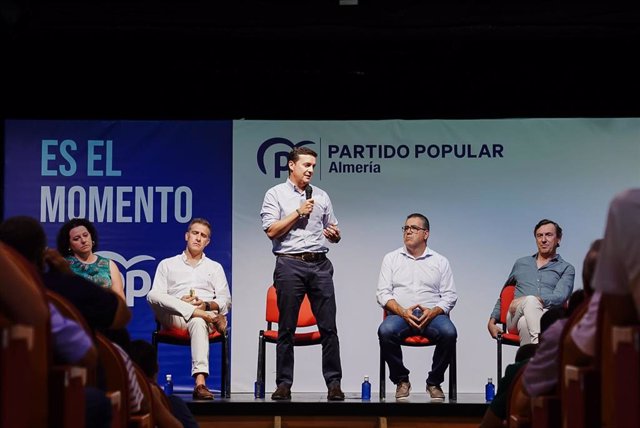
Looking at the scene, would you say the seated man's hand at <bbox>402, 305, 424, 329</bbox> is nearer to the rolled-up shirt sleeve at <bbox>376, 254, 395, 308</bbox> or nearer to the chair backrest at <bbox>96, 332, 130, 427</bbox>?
the rolled-up shirt sleeve at <bbox>376, 254, 395, 308</bbox>

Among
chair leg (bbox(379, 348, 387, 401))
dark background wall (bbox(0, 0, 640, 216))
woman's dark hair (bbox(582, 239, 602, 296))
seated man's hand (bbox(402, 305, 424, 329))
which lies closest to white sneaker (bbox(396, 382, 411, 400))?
chair leg (bbox(379, 348, 387, 401))

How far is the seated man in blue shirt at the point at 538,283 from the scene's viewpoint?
723 centimetres

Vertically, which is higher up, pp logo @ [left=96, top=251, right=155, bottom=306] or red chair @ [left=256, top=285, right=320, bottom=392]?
pp logo @ [left=96, top=251, right=155, bottom=306]

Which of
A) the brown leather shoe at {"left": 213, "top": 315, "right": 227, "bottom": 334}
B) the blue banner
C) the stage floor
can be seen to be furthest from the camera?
the blue banner

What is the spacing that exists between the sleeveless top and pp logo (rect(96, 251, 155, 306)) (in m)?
0.54

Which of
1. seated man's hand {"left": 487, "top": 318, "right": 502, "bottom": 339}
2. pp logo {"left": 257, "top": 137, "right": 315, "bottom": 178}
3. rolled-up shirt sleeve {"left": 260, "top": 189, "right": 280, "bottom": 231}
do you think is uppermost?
pp logo {"left": 257, "top": 137, "right": 315, "bottom": 178}

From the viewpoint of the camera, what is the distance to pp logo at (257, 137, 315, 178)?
7.74 metres

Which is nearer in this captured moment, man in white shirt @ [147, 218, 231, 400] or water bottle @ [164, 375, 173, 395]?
man in white shirt @ [147, 218, 231, 400]

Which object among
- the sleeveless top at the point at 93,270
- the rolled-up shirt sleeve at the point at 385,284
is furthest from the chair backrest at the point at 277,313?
the sleeveless top at the point at 93,270

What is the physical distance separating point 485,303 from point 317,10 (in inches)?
96.1

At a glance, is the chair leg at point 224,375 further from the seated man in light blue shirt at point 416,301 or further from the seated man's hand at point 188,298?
the seated man in light blue shirt at point 416,301

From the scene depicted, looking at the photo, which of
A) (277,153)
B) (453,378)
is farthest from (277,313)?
(453,378)

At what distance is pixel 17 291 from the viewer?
244cm

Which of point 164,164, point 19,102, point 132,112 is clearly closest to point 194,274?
point 164,164
